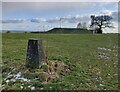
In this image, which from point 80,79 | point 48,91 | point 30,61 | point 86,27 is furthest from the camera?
point 86,27

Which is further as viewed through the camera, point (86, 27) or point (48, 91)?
point (86, 27)

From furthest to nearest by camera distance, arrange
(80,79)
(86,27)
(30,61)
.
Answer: (86,27)
(30,61)
(80,79)

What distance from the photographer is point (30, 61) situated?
7.87 meters

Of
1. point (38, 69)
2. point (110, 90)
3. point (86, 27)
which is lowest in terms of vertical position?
point (110, 90)

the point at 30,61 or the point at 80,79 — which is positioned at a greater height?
the point at 30,61

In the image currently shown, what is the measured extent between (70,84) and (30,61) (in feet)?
5.80

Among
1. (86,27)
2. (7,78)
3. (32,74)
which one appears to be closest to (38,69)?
(32,74)

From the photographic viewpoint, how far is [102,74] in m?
8.32

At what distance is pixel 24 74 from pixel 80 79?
177cm

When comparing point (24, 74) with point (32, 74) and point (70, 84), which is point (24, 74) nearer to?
point (32, 74)

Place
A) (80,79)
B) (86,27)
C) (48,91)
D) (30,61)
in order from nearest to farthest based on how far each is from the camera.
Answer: (48,91) → (80,79) → (30,61) → (86,27)

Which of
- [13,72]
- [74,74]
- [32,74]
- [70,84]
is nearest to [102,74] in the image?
[74,74]

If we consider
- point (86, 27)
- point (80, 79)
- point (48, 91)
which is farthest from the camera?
point (86, 27)

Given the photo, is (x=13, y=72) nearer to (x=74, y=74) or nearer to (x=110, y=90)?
(x=74, y=74)
